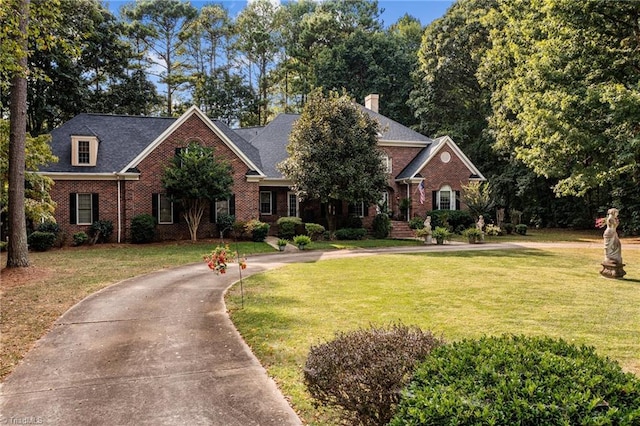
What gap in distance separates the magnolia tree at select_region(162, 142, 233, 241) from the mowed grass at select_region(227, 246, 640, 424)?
8769 mm

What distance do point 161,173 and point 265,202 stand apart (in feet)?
22.2

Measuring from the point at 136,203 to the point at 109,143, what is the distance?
14.0ft

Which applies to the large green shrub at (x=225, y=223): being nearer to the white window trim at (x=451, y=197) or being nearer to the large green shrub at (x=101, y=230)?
the large green shrub at (x=101, y=230)

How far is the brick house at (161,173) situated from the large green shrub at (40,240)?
83.0 inches

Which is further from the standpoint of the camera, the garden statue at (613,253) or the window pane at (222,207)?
the window pane at (222,207)

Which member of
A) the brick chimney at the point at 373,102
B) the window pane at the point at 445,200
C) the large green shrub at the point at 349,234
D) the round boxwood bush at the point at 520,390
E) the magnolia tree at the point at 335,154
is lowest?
the large green shrub at the point at 349,234

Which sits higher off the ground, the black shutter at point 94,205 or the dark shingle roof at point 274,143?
the dark shingle roof at point 274,143

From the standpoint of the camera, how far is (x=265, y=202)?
A: 1073 inches

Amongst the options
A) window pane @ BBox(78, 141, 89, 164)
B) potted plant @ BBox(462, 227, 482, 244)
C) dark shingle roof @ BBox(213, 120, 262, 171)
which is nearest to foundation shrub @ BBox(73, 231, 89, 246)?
window pane @ BBox(78, 141, 89, 164)

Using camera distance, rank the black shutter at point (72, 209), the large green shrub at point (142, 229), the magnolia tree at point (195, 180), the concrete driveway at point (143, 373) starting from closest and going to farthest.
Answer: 1. the concrete driveway at point (143, 373)
2. the magnolia tree at point (195, 180)
3. the large green shrub at point (142, 229)
4. the black shutter at point (72, 209)

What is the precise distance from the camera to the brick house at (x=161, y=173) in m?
22.4

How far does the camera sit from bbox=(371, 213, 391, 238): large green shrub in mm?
25906

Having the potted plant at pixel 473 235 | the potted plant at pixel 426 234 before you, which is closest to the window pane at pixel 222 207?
the potted plant at pixel 426 234

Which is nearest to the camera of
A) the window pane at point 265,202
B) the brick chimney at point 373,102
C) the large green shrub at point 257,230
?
the large green shrub at point 257,230
